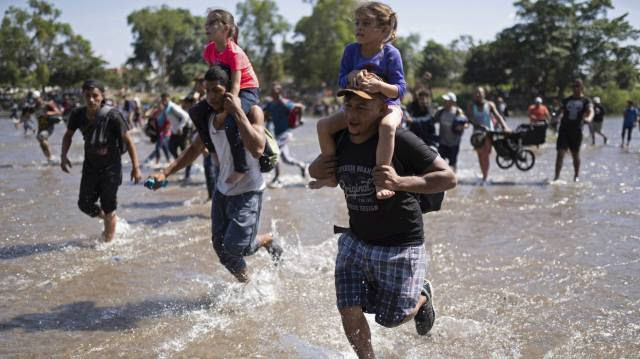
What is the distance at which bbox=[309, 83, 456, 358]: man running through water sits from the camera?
3322 mm

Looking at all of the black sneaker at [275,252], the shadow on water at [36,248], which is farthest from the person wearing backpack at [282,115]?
the black sneaker at [275,252]

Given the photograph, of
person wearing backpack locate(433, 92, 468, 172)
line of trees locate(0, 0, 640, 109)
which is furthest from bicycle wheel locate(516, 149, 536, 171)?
line of trees locate(0, 0, 640, 109)

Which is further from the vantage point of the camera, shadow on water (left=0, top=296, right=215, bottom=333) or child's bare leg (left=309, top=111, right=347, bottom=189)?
shadow on water (left=0, top=296, right=215, bottom=333)

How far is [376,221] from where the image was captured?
342cm

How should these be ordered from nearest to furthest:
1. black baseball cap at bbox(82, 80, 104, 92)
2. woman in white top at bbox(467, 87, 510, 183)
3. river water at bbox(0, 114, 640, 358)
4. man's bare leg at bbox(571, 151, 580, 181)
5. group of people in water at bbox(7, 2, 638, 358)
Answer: group of people in water at bbox(7, 2, 638, 358)
river water at bbox(0, 114, 640, 358)
black baseball cap at bbox(82, 80, 104, 92)
man's bare leg at bbox(571, 151, 580, 181)
woman in white top at bbox(467, 87, 510, 183)

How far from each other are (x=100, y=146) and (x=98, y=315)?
7.80 ft

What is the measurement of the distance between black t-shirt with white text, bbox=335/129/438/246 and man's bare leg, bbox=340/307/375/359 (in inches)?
16.6

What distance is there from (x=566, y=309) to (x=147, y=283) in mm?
3767

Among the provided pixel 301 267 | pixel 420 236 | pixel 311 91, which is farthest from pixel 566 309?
pixel 311 91

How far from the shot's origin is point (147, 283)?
576 centimetres

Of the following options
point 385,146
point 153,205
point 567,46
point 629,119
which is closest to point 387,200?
point 385,146

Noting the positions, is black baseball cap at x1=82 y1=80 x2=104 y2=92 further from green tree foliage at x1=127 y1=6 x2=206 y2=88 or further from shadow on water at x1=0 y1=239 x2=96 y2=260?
green tree foliage at x1=127 y1=6 x2=206 y2=88

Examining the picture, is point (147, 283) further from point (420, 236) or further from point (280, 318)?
point (420, 236)

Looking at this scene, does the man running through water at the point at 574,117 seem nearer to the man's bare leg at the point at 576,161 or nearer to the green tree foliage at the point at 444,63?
the man's bare leg at the point at 576,161
